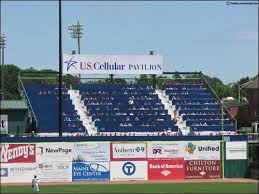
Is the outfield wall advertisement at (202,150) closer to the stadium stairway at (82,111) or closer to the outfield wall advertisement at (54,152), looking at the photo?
the outfield wall advertisement at (54,152)

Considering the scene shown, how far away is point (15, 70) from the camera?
140m

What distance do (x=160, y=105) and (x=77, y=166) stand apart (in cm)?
1909

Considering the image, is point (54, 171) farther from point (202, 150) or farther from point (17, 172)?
point (202, 150)

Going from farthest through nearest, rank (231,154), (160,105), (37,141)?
(160,105), (231,154), (37,141)

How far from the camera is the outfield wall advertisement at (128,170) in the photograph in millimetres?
45875

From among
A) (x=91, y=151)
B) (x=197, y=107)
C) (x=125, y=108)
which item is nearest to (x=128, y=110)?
(x=125, y=108)

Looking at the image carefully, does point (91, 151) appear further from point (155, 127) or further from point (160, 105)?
point (160, 105)

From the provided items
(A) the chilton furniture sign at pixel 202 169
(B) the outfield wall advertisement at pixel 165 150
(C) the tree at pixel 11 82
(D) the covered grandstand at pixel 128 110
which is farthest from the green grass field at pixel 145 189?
(C) the tree at pixel 11 82

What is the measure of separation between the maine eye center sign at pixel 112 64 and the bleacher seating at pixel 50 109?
2.87m

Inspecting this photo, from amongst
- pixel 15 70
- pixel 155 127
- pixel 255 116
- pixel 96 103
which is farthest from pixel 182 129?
pixel 15 70

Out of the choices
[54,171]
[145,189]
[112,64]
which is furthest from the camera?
[112,64]

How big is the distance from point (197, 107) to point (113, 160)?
1954cm

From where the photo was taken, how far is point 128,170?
151 ft

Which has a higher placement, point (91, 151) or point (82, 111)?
point (82, 111)
